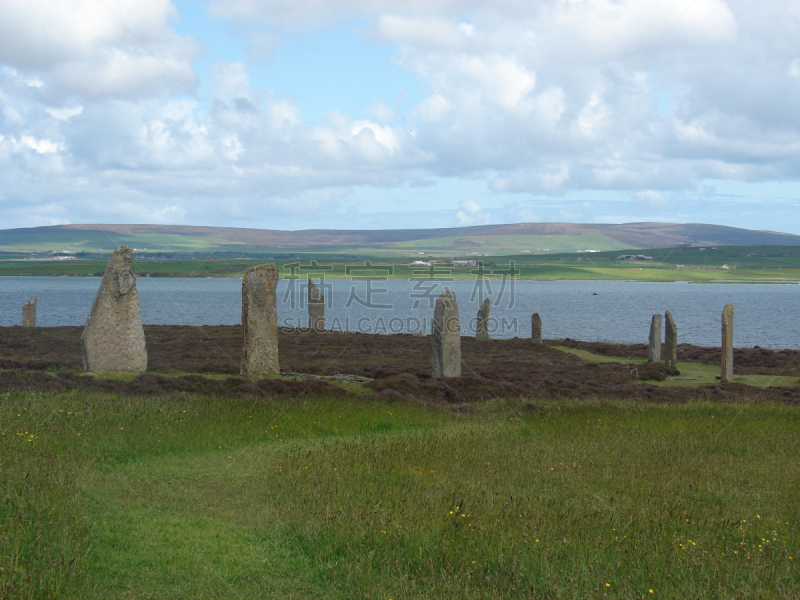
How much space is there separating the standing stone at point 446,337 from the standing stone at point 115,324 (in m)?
8.42

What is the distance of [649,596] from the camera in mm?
6031

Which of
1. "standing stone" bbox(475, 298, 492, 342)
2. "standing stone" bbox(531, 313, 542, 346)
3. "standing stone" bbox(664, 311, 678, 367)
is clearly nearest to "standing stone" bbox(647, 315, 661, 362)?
"standing stone" bbox(664, 311, 678, 367)

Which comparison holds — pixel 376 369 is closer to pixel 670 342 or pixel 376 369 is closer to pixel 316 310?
pixel 670 342

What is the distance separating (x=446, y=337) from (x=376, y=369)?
2761 mm

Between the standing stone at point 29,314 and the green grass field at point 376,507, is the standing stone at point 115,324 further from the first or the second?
the standing stone at point 29,314

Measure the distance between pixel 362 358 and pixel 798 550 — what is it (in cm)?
2135

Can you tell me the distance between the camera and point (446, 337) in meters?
21.0

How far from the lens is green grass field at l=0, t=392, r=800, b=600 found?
6238 mm

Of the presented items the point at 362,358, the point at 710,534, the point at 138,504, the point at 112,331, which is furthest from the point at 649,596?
the point at 362,358

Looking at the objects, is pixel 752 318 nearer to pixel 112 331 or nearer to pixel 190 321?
pixel 190 321

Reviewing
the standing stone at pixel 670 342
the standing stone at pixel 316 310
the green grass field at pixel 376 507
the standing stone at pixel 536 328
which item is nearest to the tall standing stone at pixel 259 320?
the green grass field at pixel 376 507

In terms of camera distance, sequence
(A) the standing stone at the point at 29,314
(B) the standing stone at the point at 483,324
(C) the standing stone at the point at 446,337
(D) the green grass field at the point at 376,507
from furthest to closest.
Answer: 1. (B) the standing stone at the point at 483,324
2. (A) the standing stone at the point at 29,314
3. (C) the standing stone at the point at 446,337
4. (D) the green grass field at the point at 376,507

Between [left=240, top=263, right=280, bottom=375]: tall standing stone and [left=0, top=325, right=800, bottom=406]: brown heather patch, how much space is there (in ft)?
3.94

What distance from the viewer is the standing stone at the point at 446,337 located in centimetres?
2081
